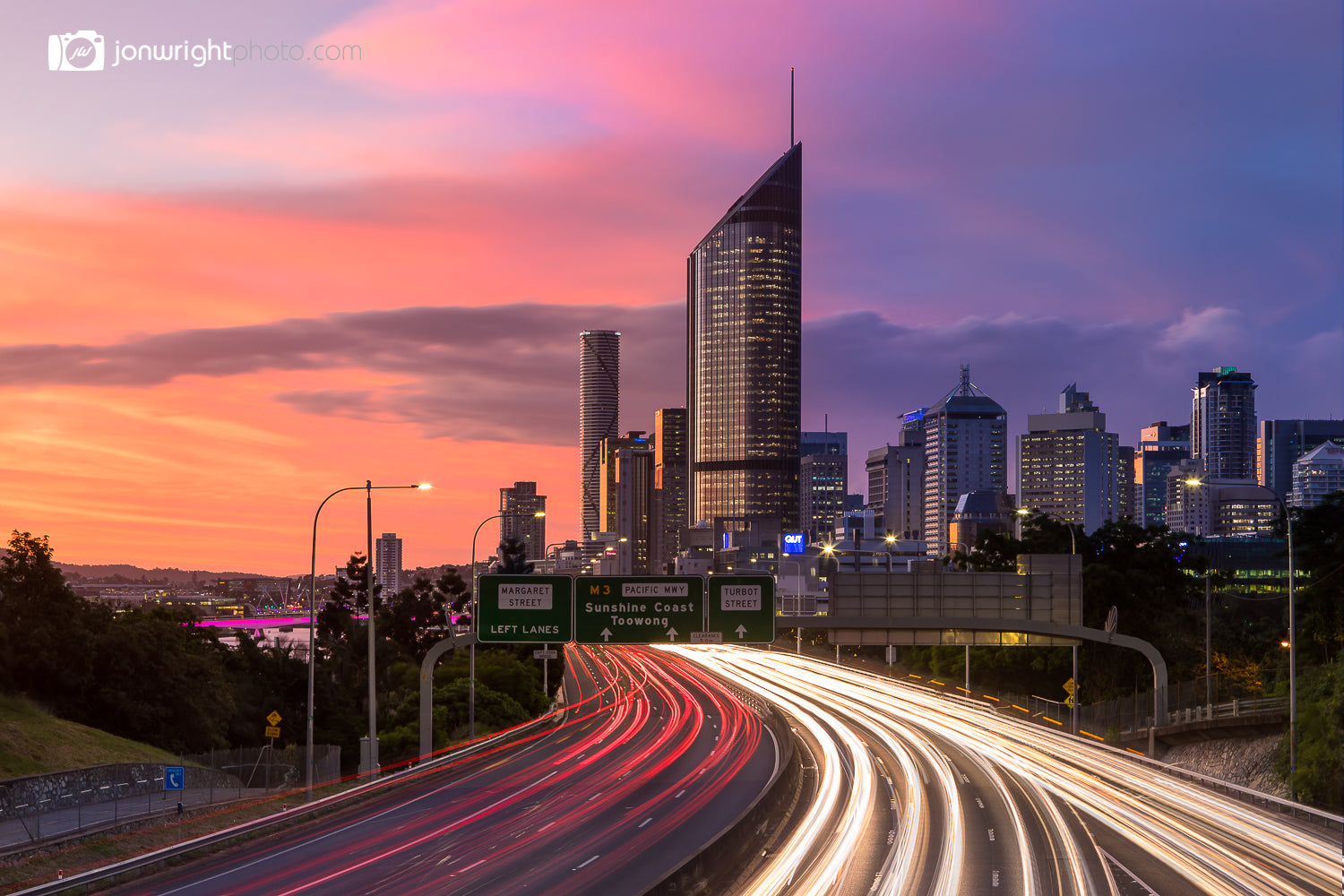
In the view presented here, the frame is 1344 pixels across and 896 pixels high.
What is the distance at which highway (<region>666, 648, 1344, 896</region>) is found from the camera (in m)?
29.6

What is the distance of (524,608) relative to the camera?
5225 cm

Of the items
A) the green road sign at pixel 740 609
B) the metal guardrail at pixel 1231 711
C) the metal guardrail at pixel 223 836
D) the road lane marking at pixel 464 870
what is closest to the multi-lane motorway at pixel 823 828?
the road lane marking at pixel 464 870

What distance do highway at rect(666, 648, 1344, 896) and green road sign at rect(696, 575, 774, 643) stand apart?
6.24 metres

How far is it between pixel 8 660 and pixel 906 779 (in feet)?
146

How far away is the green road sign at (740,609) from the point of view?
2019 inches

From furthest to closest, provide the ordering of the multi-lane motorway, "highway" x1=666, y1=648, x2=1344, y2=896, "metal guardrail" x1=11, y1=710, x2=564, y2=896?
1. the multi-lane motorway
2. "highway" x1=666, y1=648, x2=1344, y2=896
3. "metal guardrail" x1=11, y1=710, x2=564, y2=896

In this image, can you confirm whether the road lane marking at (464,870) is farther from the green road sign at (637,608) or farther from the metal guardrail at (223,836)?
the green road sign at (637,608)

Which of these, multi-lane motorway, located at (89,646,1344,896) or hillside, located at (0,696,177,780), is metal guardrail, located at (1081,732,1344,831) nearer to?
multi-lane motorway, located at (89,646,1344,896)

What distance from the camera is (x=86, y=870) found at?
31.0m

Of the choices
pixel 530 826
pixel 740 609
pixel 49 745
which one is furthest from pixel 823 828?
pixel 49 745

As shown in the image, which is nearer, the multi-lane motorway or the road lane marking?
the multi-lane motorway

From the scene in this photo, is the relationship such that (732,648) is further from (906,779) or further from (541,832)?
(541,832)

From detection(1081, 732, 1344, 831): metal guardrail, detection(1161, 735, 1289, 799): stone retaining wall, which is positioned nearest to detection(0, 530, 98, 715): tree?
detection(1081, 732, 1344, 831): metal guardrail

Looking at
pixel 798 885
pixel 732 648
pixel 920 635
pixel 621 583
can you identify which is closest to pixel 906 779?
pixel 920 635
